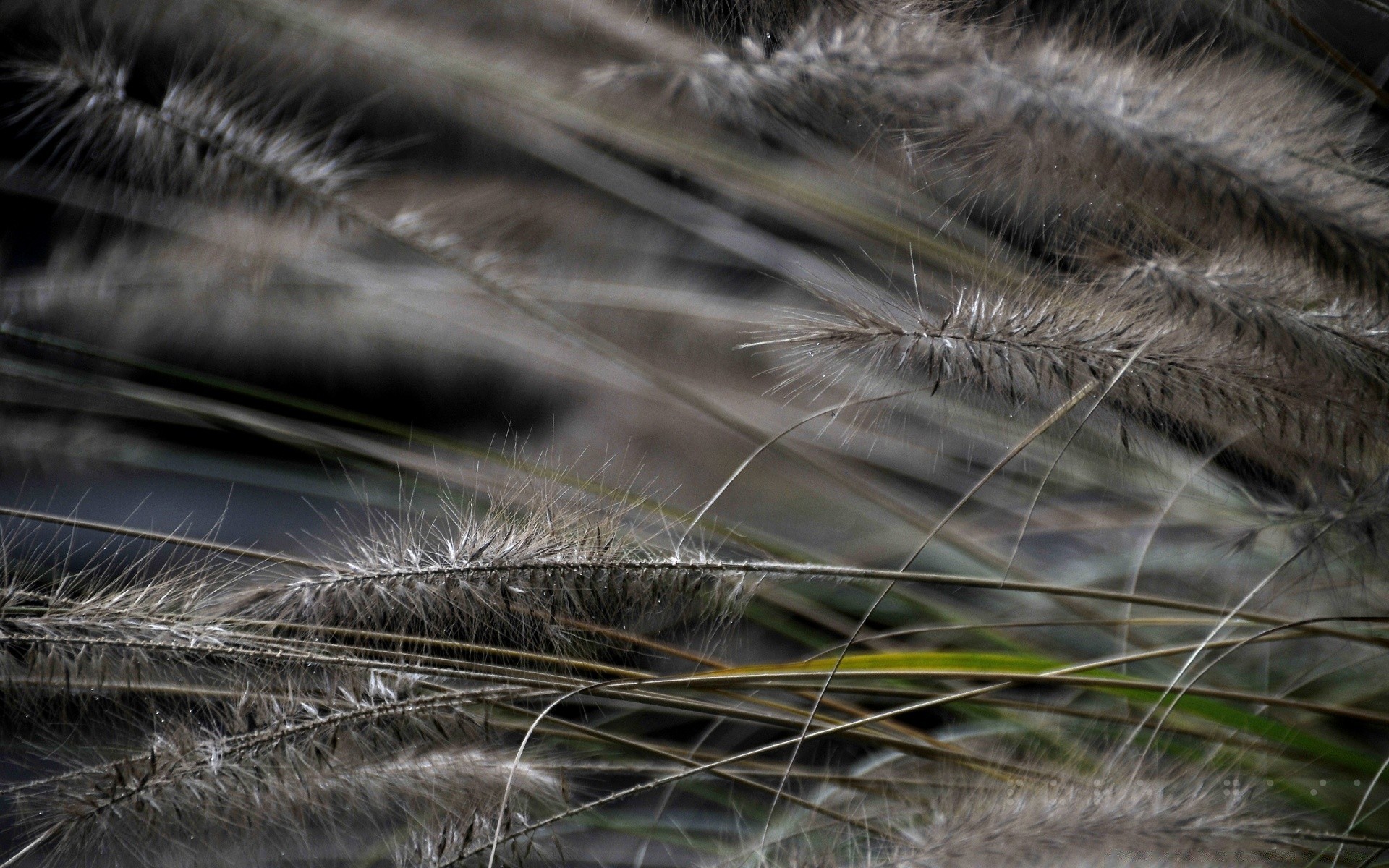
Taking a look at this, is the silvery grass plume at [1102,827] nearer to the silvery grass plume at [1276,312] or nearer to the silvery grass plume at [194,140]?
the silvery grass plume at [1276,312]

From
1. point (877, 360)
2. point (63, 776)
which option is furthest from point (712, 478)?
point (63, 776)

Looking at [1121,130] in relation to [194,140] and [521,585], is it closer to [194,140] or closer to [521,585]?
[521,585]

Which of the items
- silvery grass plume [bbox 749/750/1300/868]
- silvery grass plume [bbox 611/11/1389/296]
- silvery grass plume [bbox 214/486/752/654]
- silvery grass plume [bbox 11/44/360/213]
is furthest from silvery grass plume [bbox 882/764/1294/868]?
silvery grass plume [bbox 11/44/360/213]

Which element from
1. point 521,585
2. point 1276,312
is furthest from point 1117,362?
point 521,585

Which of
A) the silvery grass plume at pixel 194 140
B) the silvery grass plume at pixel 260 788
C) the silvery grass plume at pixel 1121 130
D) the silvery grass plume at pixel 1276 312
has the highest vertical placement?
the silvery grass plume at pixel 1121 130

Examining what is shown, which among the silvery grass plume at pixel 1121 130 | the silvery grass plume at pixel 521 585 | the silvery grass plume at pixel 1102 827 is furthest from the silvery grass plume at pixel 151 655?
the silvery grass plume at pixel 1121 130
